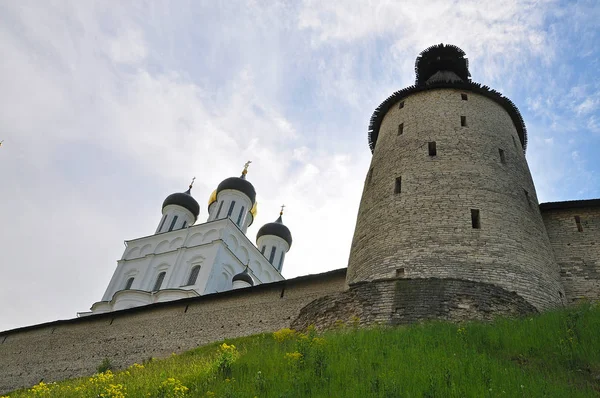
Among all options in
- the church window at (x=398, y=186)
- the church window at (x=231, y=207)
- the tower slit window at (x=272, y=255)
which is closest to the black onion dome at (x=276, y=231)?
the tower slit window at (x=272, y=255)

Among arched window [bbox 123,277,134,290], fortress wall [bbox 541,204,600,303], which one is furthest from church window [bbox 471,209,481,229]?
arched window [bbox 123,277,134,290]

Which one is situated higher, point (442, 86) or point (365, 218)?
point (442, 86)

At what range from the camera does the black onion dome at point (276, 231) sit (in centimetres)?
3816

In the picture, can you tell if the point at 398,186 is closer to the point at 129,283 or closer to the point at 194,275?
the point at 194,275

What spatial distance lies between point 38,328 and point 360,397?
897 inches

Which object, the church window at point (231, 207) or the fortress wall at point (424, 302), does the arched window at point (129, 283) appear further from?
the fortress wall at point (424, 302)

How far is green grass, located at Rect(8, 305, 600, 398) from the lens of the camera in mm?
6219

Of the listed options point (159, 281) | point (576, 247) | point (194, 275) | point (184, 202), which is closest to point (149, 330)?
point (194, 275)

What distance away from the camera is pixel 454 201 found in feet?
42.1

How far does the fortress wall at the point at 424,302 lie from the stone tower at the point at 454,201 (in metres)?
0.74

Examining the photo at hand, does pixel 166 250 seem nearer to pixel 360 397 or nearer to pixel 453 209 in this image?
pixel 453 209

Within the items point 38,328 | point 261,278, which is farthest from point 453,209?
point 261,278

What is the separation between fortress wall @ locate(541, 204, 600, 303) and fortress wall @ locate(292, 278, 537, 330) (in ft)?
11.0

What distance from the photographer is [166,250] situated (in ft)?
112
